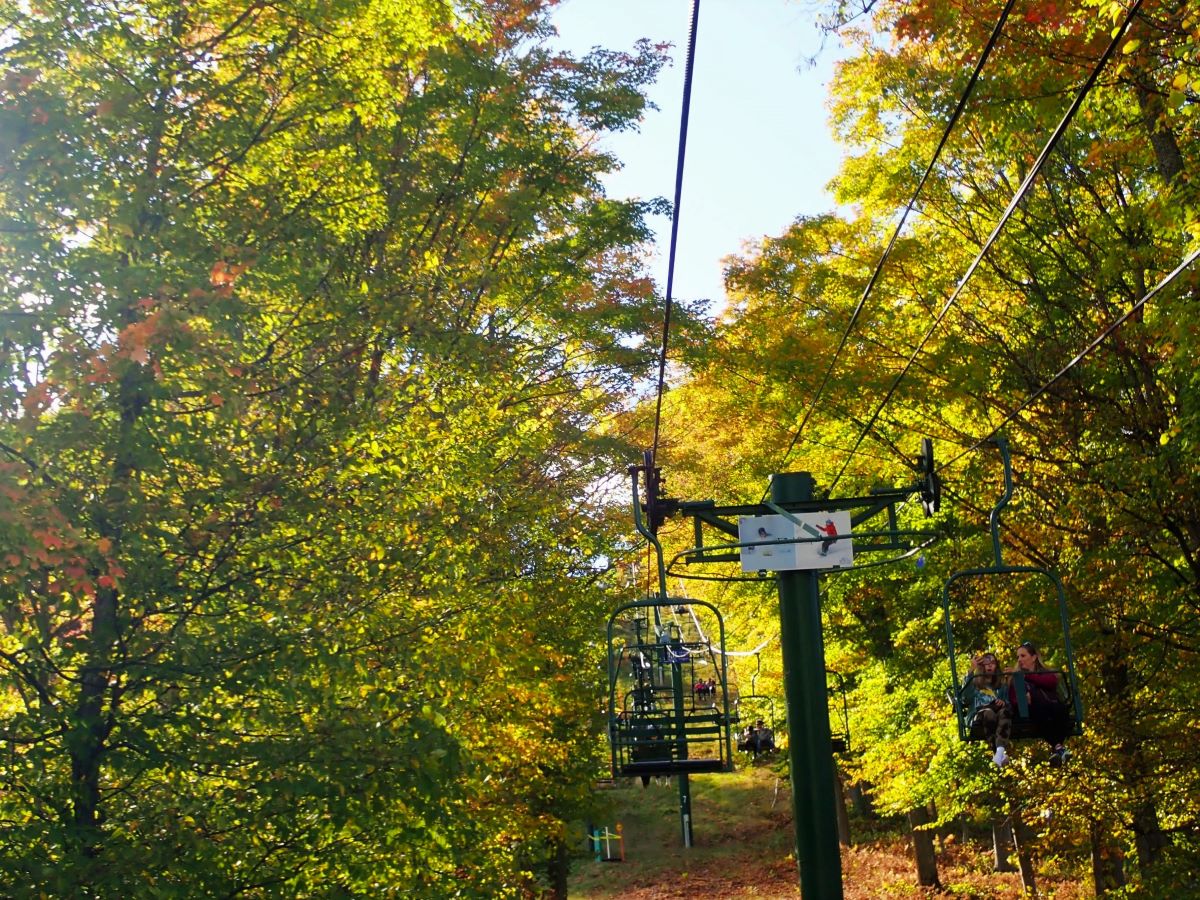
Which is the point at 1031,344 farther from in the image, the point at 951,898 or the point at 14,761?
the point at 951,898

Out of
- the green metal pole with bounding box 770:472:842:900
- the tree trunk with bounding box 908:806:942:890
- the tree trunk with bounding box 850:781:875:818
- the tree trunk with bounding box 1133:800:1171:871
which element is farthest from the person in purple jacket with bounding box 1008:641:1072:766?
the tree trunk with bounding box 850:781:875:818

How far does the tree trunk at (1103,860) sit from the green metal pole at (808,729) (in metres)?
5.00

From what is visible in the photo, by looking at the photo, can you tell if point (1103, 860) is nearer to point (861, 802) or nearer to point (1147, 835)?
point (1147, 835)

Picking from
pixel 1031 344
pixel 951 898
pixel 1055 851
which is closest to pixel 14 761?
pixel 1031 344

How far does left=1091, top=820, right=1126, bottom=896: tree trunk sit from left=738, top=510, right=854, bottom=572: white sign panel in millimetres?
6051

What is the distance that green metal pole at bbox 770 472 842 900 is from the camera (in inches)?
468

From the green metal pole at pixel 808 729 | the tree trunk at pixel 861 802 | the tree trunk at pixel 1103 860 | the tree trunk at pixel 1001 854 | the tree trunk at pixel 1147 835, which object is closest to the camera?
the green metal pole at pixel 808 729

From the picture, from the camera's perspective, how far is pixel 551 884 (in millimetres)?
24469

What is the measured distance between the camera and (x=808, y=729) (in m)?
12.1

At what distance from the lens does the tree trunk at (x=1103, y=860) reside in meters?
16.6

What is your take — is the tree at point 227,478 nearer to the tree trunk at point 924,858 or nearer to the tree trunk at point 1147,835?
the tree trunk at point 1147,835

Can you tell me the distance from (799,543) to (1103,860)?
39.2 feet

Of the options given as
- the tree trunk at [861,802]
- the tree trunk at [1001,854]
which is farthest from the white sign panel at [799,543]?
the tree trunk at [861,802]

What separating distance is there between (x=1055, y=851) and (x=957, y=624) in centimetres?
443
